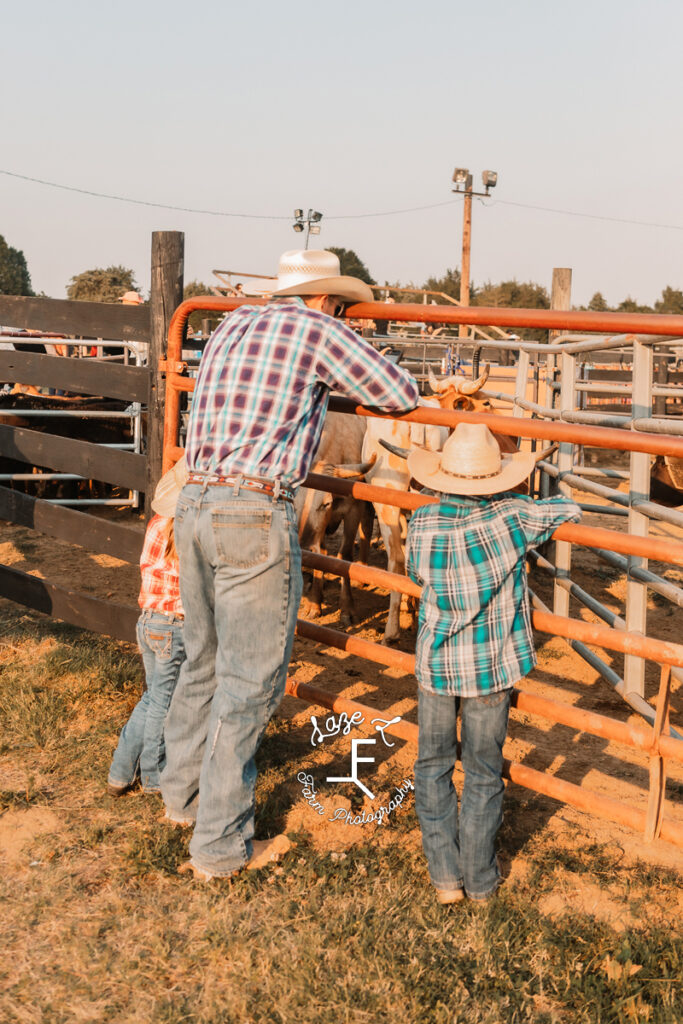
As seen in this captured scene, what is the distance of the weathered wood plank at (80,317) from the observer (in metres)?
4.58

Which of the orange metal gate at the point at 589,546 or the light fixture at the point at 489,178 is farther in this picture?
the light fixture at the point at 489,178

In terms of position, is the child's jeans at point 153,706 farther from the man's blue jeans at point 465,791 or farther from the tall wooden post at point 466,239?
the tall wooden post at point 466,239

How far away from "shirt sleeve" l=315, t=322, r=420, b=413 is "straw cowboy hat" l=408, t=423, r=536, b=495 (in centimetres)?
22

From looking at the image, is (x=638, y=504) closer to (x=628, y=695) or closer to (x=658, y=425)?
(x=658, y=425)

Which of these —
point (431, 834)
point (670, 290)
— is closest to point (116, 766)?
point (431, 834)

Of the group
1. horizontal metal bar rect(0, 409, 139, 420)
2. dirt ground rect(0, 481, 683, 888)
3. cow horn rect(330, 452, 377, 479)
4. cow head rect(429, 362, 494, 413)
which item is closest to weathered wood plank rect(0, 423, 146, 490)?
dirt ground rect(0, 481, 683, 888)

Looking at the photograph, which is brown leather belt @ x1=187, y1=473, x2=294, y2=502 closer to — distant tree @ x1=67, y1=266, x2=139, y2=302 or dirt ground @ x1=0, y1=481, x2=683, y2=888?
dirt ground @ x1=0, y1=481, x2=683, y2=888

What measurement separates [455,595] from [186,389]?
161 centimetres

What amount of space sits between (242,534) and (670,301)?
63974 mm

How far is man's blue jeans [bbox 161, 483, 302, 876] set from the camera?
2.93m

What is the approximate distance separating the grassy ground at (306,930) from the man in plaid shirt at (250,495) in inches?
10.2

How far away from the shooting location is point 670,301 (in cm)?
6156

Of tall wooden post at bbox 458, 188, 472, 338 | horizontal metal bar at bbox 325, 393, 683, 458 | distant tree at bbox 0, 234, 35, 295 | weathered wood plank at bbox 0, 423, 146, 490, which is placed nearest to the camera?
horizontal metal bar at bbox 325, 393, 683, 458

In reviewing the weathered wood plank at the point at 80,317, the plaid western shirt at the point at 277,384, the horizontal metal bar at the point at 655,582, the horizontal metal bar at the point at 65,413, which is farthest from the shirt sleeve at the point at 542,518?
the horizontal metal bar at the point at 65,413
